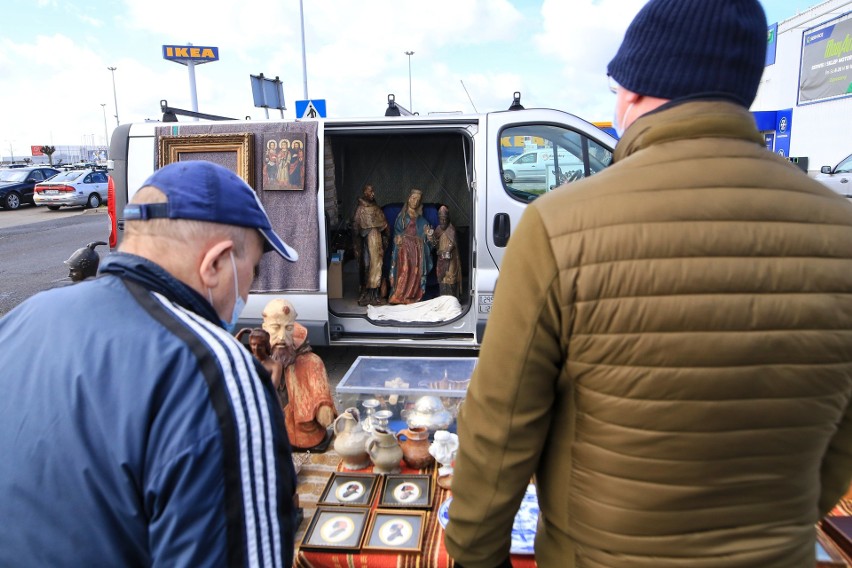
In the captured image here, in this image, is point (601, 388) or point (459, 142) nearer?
point (601, 388)

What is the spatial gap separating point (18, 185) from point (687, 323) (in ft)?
86.4

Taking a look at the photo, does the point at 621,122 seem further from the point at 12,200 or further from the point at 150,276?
the point at 12,200

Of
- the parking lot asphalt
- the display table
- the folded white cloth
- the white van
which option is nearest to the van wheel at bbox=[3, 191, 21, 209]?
the parking lot asphalt

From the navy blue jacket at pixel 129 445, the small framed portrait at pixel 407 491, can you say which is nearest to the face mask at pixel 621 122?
the navy blue jacket at pixel 129 445

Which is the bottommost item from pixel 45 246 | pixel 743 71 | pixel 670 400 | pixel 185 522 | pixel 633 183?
pixel 45 246

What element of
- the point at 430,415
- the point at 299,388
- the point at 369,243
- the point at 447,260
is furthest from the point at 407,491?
the point at 369,243

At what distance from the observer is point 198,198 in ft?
3.59

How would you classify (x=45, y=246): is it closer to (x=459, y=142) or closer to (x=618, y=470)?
(x=459, y=142)

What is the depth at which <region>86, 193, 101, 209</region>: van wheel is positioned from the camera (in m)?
21.5

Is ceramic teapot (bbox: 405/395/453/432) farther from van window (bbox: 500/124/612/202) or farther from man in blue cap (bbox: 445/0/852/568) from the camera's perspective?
van window (bbox: 500/124/612/202)

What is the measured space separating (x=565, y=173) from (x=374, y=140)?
314 centimetres

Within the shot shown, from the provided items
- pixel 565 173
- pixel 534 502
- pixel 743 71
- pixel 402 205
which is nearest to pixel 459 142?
pixel 402 205

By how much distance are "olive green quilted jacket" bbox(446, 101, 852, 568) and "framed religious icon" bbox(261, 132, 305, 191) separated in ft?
13.0

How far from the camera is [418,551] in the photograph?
187cm
